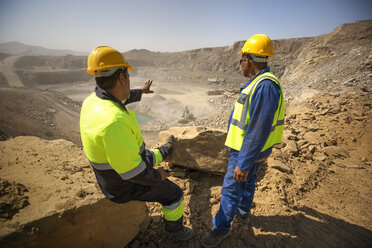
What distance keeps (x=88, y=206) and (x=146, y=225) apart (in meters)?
0.85

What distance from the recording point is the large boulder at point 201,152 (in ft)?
9.52

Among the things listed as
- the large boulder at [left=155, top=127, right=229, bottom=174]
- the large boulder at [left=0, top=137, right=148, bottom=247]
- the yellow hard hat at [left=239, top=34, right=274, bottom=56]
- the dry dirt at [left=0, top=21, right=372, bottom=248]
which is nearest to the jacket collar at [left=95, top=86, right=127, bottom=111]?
the large boulder at [left=0, top=137, right=148, bottom=247]

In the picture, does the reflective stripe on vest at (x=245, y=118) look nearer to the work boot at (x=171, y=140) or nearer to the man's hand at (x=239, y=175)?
the man's hand at (x=239, y=175)

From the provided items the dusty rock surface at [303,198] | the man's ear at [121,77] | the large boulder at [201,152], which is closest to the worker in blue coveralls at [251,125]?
the dusty rock surface at [303,198]

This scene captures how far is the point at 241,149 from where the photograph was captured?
193cm

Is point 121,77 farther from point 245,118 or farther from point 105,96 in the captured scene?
point 245,118

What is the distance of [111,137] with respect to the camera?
1365 millimetres

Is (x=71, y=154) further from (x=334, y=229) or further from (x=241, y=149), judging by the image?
(x=334, y=229)

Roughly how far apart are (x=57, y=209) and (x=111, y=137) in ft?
3.12

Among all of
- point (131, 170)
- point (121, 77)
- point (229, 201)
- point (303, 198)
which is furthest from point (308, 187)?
point (121, 77)

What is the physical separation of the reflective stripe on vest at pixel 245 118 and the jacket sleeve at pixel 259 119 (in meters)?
0.06

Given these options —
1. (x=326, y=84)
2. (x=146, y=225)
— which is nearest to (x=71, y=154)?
(x=146, y=225)

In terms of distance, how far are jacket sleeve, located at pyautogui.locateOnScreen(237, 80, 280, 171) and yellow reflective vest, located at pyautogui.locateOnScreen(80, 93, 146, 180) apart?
43.0 inches

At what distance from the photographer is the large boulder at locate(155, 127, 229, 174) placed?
290 cm
